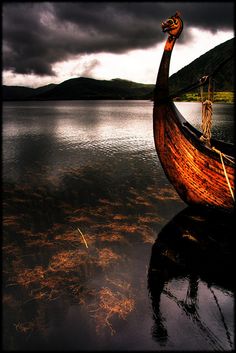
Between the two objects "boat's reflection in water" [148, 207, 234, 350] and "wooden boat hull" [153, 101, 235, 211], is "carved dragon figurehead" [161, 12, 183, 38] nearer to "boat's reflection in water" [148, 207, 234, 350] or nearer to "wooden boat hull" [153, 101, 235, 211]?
"wooden boat hull" [153, 101, 235, 211]

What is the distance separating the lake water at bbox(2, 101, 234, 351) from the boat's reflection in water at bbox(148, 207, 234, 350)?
24mm

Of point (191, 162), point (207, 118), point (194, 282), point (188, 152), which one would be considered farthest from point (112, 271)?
point (207, 118)

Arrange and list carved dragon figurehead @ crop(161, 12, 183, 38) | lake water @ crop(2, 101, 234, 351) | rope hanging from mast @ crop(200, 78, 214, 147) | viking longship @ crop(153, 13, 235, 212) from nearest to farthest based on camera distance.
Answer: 1. lake water @ crop(2, 101, 234, 351)
2. viking longship @ crop(153, 13, 235, 212)
3. carved dragon figurehead @ crop(161, 12, 183, 38)
4. rope hanging from mast @ crop(200, 78, 214, 147)

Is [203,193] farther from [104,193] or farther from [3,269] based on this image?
[3,269]

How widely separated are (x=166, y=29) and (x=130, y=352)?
8.76 metres

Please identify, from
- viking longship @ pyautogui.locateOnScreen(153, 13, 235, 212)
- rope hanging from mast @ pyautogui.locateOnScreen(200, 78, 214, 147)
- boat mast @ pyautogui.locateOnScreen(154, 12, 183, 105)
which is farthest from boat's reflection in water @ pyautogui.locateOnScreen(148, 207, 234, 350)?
boat mast @ pyautogui.locateOnScreen(154, 12, 183, 105)

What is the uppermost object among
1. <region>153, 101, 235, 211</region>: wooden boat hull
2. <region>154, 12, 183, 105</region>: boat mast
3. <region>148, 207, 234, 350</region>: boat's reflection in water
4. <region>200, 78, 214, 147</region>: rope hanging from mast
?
<region>154, 12, 183, 105</region>: boat mast

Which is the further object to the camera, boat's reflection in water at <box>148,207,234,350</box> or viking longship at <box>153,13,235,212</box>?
viking longship at <box>153,13,235,212</box>

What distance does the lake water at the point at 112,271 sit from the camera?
5.16 meters

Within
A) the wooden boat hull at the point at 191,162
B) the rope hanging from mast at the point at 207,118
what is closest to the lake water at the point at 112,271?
the wooden boat hull at the point at 191,162

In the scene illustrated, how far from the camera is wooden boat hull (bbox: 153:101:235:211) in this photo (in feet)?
27.8

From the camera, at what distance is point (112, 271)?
23.0 feet

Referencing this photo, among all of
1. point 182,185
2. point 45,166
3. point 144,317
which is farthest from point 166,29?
point 45,166

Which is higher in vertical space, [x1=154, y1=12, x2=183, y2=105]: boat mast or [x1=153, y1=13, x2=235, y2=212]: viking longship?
[x1=154, y1=12, x2=183, y2=105]: boat mast
